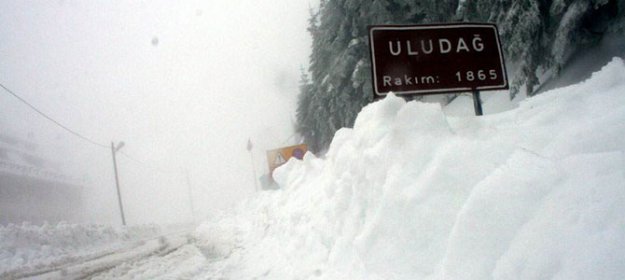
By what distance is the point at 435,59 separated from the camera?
471 centimetres

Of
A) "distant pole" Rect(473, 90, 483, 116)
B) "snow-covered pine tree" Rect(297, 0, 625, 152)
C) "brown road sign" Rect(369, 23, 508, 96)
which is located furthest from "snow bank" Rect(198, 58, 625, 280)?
"snow-covered pine tree" Rect(297, 0, 625, 152)

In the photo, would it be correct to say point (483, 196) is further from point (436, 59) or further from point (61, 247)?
point (61, 247)

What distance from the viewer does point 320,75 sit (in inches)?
1030

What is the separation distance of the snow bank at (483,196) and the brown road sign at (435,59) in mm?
677

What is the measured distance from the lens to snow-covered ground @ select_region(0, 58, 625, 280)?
1.65m

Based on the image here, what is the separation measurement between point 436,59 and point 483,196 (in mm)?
2974

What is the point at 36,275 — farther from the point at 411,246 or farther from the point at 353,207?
the point at 411,246

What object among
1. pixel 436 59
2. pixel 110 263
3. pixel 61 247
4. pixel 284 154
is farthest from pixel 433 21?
pixel 61 247

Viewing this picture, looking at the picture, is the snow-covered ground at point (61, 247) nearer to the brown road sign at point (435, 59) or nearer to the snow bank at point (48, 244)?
the snow bank at point (48, 244)

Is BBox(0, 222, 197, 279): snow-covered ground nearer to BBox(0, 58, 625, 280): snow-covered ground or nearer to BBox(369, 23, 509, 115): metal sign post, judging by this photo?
BBox(0, 58, 625, 280): snow-covered ground

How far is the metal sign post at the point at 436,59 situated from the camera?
15.2ft

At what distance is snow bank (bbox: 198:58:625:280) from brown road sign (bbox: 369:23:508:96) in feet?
2.22

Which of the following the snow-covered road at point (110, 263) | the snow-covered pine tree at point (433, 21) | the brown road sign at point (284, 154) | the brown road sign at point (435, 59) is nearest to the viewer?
the brown road sign at point (435, 59)

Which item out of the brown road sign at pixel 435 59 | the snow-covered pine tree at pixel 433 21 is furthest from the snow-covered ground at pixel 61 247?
the snow-covered pine tree at pixel 433 21
